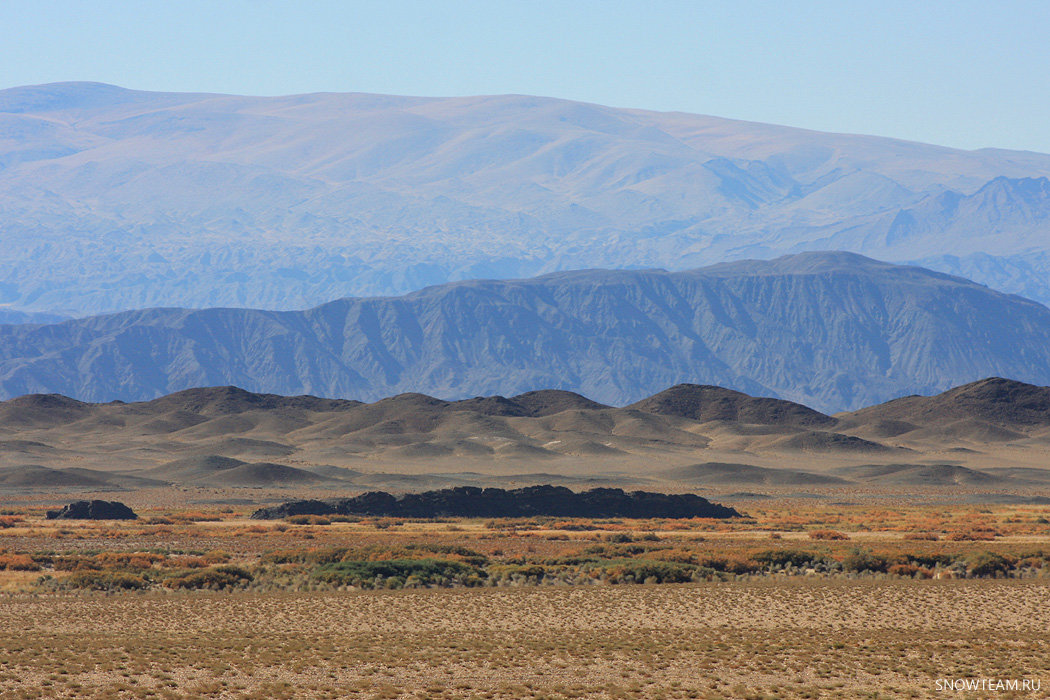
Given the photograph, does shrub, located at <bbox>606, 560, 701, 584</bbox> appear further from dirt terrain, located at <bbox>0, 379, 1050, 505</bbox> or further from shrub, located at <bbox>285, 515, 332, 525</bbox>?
dirt terrain, located at <bbox>0, 379, 1050, 505</bbox>

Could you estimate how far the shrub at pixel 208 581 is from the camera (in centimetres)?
3822

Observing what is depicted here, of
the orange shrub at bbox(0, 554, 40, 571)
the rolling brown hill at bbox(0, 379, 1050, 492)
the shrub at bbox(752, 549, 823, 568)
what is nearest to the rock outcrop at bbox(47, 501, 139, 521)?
the orange shrub at bbox(0, 554, 40, 571)

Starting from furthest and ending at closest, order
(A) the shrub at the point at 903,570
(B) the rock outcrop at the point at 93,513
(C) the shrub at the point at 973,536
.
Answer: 1. (B) the rock outcrop at the point at 93,513
2. (C) the shrub at the point at 973,536
3. (A) the shrub at the point at 903,570

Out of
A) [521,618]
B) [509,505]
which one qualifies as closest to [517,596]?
[521,618]

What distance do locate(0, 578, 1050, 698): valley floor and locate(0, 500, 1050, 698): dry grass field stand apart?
87 millimetres

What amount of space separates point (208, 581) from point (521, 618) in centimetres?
1119

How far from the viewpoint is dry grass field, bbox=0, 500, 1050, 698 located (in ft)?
78.9

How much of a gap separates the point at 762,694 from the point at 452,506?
5269 centimetres

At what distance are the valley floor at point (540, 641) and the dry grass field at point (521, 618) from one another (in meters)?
0.09

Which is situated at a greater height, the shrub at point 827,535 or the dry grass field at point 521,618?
the shrub at point 827,535

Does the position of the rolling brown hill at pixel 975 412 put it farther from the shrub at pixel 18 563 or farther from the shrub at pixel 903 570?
the shrub at pixel 18 563

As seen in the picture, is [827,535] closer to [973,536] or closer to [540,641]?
[973,536]

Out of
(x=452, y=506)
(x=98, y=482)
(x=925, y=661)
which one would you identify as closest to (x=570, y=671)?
(x=925, y=661)

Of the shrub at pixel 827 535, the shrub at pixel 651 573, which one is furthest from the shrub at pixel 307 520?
the shrub at pixel 651 573
